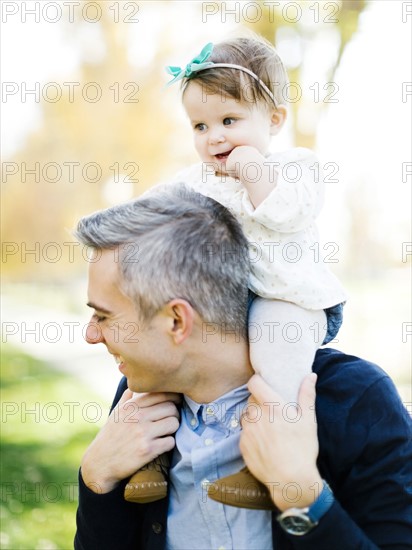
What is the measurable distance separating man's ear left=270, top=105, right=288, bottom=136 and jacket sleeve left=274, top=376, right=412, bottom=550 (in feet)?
3.16

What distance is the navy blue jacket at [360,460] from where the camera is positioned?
1.84m

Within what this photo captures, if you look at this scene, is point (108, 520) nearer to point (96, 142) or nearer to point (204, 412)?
point (204, 412)

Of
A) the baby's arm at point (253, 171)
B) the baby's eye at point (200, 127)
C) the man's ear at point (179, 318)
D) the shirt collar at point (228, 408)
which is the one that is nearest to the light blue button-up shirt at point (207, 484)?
the shirt collar at point (228, 408)

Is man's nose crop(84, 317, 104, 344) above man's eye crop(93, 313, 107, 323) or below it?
below

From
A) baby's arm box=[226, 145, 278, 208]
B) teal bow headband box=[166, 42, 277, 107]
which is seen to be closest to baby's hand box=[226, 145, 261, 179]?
baby's arm box=[226, 145, 278, 208]

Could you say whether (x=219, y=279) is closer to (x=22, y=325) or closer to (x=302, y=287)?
(x=302, y=287)

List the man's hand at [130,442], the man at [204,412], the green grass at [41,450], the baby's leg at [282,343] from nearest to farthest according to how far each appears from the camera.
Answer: the man at [204,412]
the baby's leg at [282,343]
the man's hand at [130,442]
the green grass at [41,450]

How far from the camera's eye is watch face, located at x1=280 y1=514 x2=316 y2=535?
182cm

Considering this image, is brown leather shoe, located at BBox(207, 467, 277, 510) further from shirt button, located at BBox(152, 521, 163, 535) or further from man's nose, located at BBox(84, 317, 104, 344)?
man's nose, located at BBox(84, 317, 104, 344)

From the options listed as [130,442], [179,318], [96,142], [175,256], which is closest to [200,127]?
[175,256]

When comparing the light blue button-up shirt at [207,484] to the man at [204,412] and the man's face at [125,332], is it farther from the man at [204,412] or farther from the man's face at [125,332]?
the man's face at [125,332]

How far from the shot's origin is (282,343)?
6.73 ft

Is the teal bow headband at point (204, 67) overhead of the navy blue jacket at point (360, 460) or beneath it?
overhead

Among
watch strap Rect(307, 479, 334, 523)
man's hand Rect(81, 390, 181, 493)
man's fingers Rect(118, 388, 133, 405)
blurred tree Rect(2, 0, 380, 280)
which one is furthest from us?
blurred tree Rect(2, 0, 380, 280)
